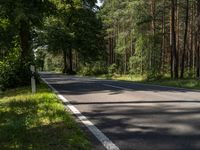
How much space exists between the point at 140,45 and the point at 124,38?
1199 cm

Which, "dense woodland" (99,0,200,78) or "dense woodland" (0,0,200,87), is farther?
"dense woodland" (99,0,200,78)

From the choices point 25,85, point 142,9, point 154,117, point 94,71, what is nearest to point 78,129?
point 154,117

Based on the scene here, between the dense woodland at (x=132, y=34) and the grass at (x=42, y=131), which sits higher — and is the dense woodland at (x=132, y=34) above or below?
above

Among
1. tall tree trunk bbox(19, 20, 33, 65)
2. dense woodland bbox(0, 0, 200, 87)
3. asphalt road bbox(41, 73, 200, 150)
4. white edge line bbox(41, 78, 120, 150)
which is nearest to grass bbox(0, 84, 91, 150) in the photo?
white edge line bbox(41, 78, 120, 150)

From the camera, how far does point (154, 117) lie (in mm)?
9797

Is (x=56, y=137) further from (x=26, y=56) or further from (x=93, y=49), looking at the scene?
(x=93, y=49)

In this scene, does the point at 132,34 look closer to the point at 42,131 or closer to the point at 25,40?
the point at 25,40

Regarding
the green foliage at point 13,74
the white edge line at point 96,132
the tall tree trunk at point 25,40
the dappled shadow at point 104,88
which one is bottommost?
the dappled shadow at point 104,88

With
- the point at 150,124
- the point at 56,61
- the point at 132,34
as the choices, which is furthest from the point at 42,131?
the point at 56,61

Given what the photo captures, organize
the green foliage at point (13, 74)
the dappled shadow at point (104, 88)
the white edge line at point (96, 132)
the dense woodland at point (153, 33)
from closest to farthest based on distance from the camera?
the white edge line at point (96, 132) → the dappled shadow at point (104, 88) → the green foliage at point (13, 74) → the dense woodland at point (153, 33)

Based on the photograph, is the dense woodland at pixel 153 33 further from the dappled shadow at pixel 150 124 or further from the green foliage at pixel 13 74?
the dappled shadow at pixel 150 124

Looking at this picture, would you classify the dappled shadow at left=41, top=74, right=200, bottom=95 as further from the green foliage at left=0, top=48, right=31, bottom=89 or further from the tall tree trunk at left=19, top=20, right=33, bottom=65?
the tall tree trunk at left=19, top=20, right=33, bottom=65

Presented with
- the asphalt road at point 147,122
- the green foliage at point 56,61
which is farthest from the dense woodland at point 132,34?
the asphalt road at point 147,122

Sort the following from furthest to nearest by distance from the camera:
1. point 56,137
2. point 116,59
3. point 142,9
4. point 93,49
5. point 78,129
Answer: point 116,59 < point 93,49 < point 142,9 < point 78,129 < point 56,137
